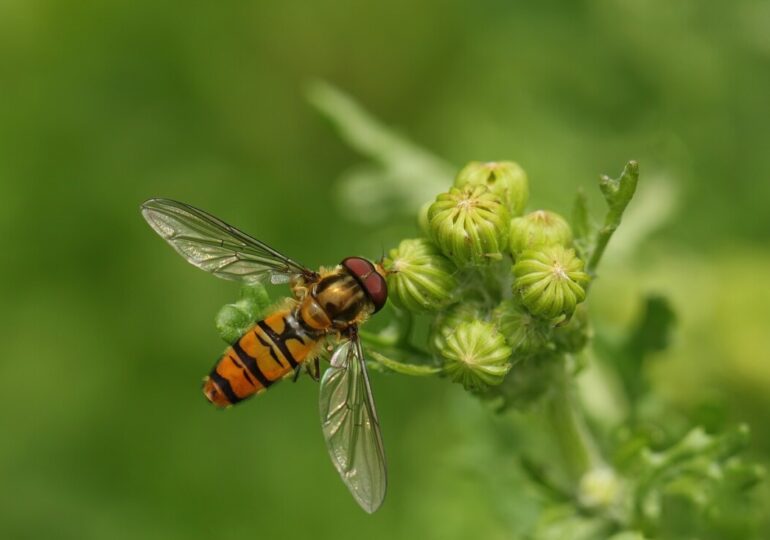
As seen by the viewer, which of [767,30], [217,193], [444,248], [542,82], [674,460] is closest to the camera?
[444,248]

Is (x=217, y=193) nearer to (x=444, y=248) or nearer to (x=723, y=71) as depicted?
(x=723, y=71)

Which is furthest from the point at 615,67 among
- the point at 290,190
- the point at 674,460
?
the point at 674,460

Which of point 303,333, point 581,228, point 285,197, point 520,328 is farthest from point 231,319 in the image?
point 285,197

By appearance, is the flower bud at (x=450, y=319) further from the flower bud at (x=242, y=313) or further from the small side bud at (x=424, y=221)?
the flower bud at (x=242, y=313)

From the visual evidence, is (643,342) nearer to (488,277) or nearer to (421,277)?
(488,277)

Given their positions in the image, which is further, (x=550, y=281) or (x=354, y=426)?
(x=354, y=426)

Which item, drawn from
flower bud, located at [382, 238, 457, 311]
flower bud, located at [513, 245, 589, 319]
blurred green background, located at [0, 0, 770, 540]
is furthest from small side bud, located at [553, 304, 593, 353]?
blurred green background, located at [0, 0, 770, 540]

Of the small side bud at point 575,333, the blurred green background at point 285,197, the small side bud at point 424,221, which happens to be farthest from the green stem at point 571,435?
the blurred green background at point 285,197
